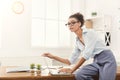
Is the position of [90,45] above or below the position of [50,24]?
below

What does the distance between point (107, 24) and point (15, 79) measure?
279 centimetres

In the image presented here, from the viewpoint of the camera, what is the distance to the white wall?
4082mm

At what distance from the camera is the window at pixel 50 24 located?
4430mm

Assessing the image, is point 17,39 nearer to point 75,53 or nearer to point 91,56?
point 75,53

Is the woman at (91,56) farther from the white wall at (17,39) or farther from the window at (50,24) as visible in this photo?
the window at (50,24)

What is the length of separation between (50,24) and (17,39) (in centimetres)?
83

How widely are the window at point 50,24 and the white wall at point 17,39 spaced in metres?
0.14

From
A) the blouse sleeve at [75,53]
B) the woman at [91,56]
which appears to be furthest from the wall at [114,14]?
the woman at [91,56]

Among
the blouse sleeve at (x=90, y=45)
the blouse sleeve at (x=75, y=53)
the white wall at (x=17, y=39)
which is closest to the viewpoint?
the blouse sleeve at (x=90, y=45)

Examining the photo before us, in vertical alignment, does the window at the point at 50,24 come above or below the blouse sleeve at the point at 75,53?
above

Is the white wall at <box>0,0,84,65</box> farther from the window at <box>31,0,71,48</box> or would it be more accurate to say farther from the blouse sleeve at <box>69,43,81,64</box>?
the blouse sleeve at <box>69,43,81,64</box>

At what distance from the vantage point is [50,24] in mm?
4629

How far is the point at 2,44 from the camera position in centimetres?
406

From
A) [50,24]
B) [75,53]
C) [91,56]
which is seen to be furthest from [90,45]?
[50,24]
